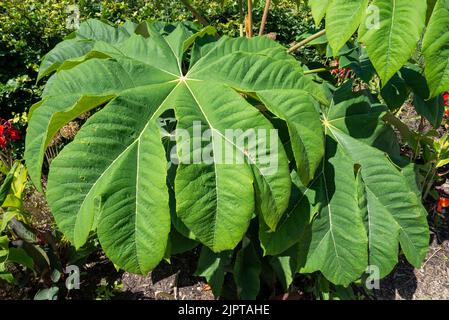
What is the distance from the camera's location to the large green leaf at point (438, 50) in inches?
34.7

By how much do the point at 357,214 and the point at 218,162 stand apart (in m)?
0.51

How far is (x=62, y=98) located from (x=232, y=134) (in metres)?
0.46

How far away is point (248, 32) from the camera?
60.1 inches

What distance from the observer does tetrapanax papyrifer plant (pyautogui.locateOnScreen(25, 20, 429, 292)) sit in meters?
0.85

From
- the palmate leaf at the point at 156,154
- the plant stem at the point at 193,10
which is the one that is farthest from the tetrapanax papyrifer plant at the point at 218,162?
the plant stem at the point at 193,10

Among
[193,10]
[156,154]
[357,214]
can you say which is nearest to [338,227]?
[357,214]

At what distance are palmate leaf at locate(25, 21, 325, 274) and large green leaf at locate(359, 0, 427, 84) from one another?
21cm

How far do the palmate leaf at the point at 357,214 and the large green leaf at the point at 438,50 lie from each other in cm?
38

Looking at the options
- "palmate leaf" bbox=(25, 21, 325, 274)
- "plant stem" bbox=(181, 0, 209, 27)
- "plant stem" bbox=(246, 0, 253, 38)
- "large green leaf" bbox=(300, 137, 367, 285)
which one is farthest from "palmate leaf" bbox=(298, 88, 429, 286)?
"plant stem" bbox=(181, 0, 209, 27)

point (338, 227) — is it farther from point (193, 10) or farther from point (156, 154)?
point (193, 10)

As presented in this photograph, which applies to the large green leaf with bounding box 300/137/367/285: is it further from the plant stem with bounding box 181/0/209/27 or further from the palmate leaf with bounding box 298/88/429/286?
the plant stem with bounding box 181/0/209/27

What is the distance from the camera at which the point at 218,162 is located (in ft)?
2.88

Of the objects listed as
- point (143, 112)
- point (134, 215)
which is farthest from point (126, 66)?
point (134, 215)

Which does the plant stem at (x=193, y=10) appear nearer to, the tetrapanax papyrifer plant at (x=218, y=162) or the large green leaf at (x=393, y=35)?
the tetrapanax papyrifer plant at (x=218, y=162)
